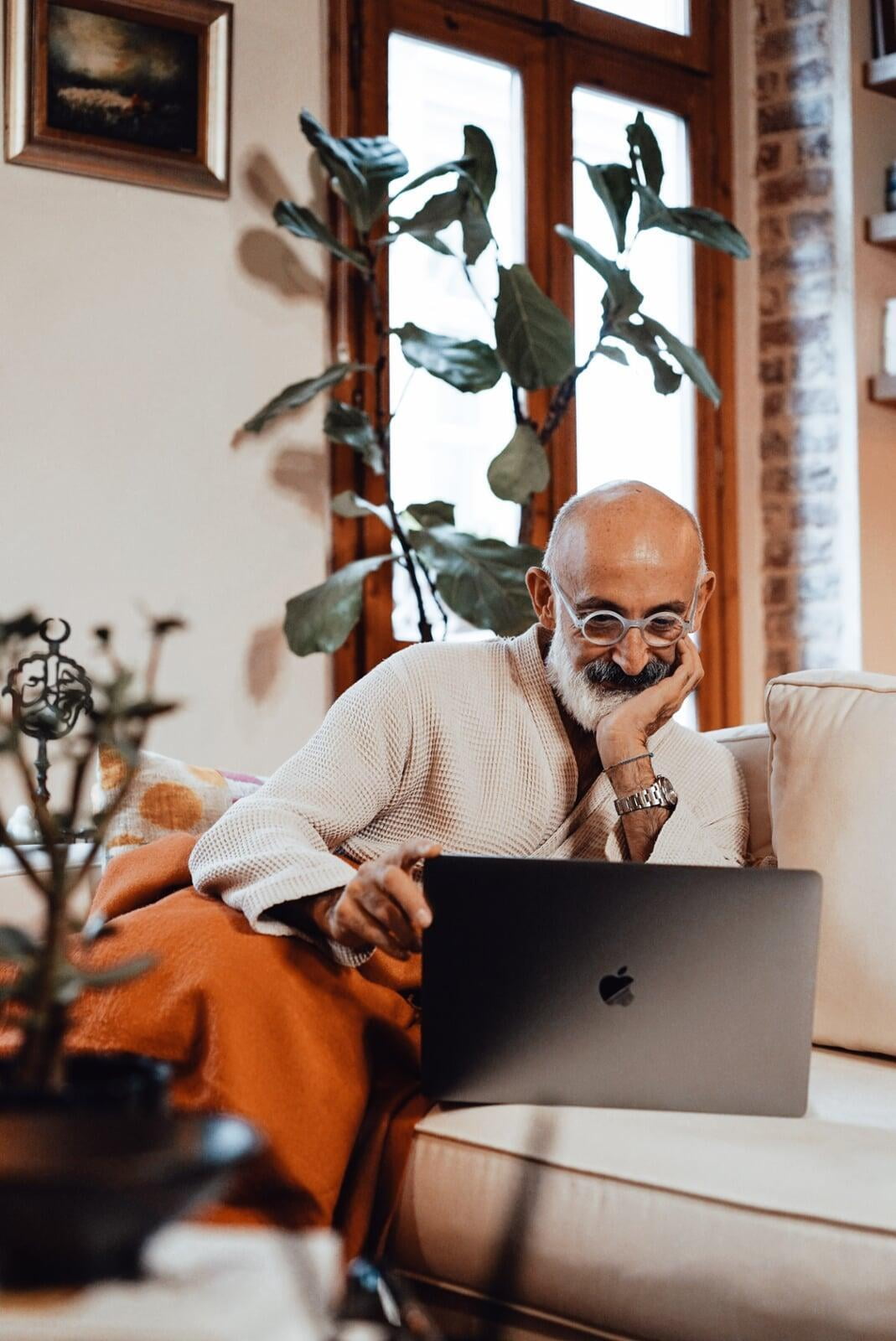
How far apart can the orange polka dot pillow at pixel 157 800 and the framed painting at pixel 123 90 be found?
5.62 feet

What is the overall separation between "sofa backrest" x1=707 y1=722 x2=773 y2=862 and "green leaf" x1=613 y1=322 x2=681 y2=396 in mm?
1692

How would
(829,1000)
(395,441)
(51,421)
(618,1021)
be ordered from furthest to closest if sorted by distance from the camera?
1. (395,441)
2. (51,421)
3. (829,1000)
4. (618,1021)

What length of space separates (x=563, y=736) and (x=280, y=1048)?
0.64 m

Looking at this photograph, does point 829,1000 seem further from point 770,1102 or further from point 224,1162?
point 224,1162


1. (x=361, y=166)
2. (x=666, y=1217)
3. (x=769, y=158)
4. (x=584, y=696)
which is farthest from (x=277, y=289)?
(x=666, y=1217)

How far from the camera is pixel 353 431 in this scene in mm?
3568

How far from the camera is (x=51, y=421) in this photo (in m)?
3.31

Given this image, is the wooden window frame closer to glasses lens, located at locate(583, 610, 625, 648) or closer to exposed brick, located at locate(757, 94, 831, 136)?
exposed brick, located at locate(757, 94, 831, 136)

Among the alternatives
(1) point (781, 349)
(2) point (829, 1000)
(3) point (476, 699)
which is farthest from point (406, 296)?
(2) point (829, 1000)

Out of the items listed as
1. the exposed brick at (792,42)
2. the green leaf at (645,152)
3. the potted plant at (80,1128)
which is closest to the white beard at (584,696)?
the potted plant at (80,1128)

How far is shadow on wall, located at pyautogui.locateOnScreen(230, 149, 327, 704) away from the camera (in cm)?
358

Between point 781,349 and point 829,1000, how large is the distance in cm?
316

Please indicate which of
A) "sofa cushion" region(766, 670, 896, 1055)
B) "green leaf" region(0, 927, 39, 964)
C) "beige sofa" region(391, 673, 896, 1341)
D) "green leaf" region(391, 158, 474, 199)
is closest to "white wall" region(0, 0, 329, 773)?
"green leaf" region(391, 158, 474, 199)

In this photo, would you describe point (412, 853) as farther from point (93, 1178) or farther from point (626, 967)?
point (93, 1178)
